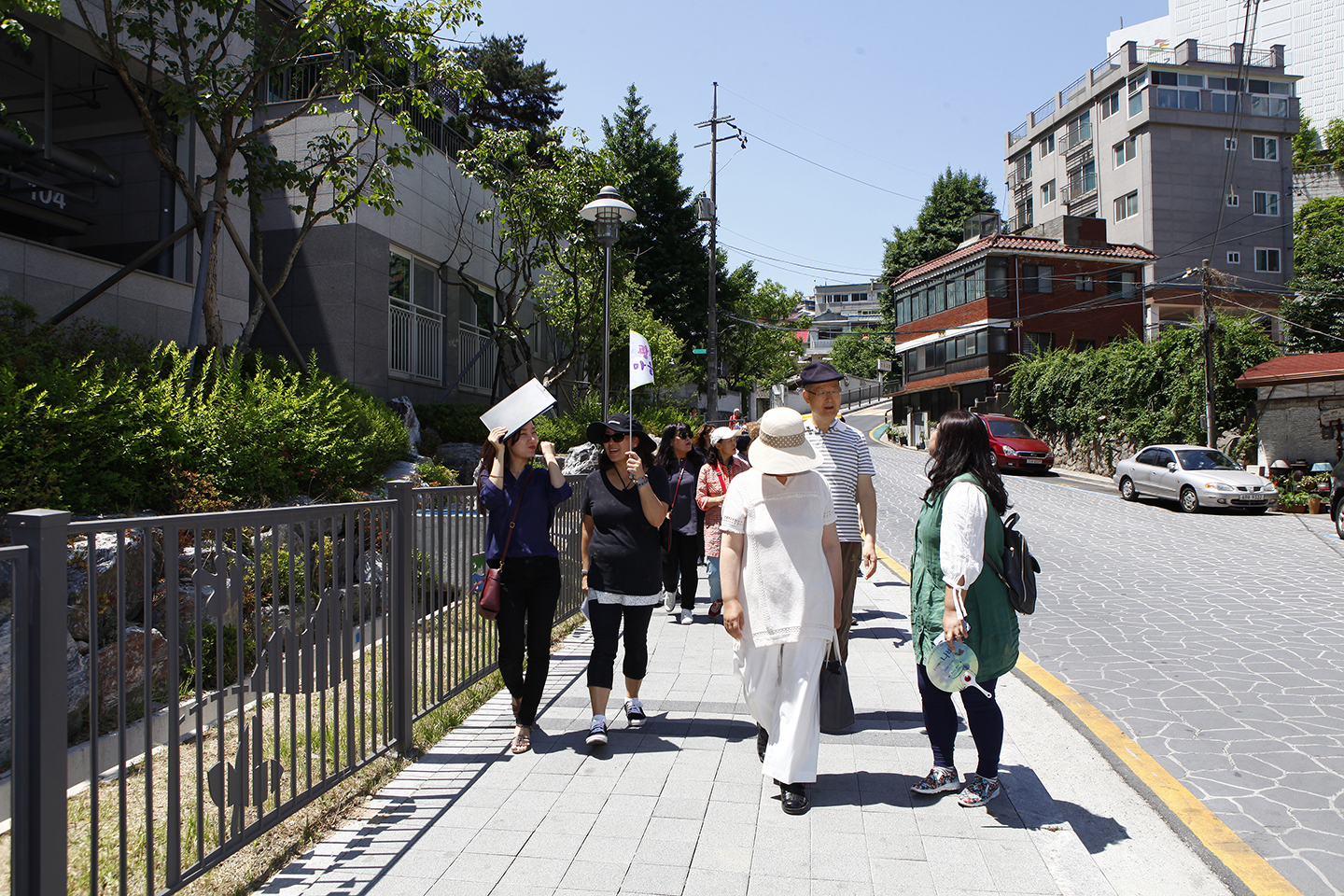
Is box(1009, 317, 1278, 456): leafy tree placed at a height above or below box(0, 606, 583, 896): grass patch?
above

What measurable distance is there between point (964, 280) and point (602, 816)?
41.6 metres

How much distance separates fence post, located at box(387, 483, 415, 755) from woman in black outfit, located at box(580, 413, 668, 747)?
103 centimetres

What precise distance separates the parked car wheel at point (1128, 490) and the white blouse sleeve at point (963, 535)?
67.9ft

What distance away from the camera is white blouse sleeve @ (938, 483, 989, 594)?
378 cm

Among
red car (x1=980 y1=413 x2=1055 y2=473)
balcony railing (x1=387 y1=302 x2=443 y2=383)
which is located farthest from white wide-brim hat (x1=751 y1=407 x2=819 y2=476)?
red car (x1=980 y1=413 x2=1055 y2=473)

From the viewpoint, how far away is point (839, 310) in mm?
127500

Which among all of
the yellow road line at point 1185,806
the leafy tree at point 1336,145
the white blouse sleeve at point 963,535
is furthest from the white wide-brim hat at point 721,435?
the leafy tree at point 1336,145

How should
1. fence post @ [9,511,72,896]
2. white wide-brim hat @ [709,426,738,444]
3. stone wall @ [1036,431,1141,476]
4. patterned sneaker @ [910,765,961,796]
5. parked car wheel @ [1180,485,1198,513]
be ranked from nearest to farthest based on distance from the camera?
1. fence post @ [9,511,72,896]
2. patterned sneaker @ [910,765,961,796]
3. white wide-brim hat @ [709,426,738,444]
4. parked car wheel @ [1180,485,1198,513]
5. stone wall @ [1036,431,1141,476]

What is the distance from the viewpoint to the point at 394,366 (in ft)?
51.9

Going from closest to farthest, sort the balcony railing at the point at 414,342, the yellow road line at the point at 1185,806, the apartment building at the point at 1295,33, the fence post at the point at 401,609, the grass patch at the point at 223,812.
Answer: the grass patch at the point at 223,812 → the yellow road line at the point at 1185,806 → the fence post at the point at 401,609 → the balcony railing at the point at 414,342 → the apartment building at the point at 1295,33

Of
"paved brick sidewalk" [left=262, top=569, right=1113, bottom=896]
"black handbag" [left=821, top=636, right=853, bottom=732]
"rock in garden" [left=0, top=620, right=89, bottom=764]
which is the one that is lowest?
"paved brick sidewalk" [left=262, top=569, right=1113, bottom=896]

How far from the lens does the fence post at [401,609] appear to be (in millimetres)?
4566

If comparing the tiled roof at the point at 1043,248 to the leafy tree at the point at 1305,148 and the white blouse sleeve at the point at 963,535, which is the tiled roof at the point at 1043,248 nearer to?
the leafy tree at the point at 1305,148

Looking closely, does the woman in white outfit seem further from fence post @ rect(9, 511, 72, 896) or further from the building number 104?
the building number 104
